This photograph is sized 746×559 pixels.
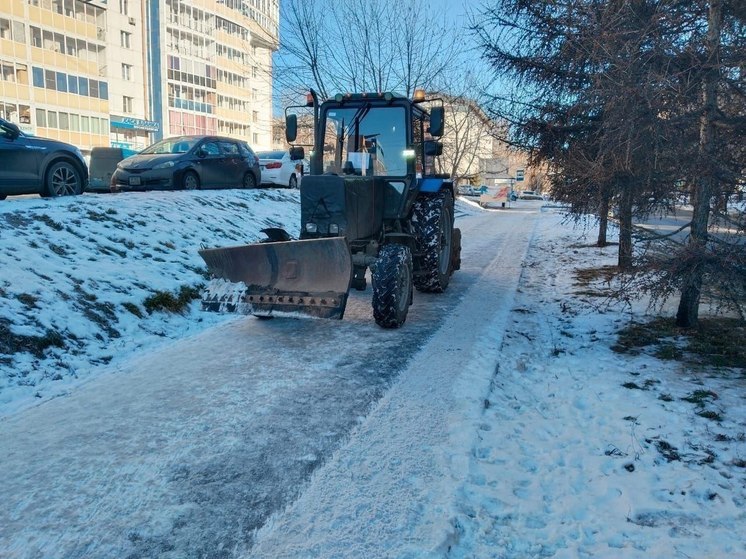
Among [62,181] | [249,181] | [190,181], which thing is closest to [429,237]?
[62,181]

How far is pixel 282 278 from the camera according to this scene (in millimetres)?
5973

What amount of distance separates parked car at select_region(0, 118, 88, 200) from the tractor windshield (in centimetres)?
547

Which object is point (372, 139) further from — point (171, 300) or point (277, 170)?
point (277, 170)

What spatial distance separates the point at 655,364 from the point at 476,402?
2.09 metres

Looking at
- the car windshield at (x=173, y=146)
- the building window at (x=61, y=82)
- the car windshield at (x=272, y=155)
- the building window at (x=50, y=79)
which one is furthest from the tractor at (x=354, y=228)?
the building window at (x=61, y=82)

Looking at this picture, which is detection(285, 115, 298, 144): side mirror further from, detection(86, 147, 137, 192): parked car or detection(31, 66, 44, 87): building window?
detection(31, 66, 44, 87): building window

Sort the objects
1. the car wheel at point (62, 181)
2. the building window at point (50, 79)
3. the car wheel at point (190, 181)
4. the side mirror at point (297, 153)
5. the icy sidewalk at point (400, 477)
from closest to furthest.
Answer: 1. the icy sidewalk at point (400, 477)
2. the side mirror at point (297, 153)
3. the car wheel at point (62, 181)
4. the car wheel at point (190, 181)
5. the building window at point (50, 79)

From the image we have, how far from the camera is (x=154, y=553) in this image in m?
2.55

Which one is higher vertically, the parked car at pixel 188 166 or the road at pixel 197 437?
the parked car at pixel 188 166

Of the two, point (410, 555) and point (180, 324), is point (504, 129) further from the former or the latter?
point (410, 555)

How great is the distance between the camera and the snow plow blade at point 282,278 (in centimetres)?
561

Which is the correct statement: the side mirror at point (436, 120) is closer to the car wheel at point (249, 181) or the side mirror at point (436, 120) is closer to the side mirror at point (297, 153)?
the side mirror at point (297, 153)

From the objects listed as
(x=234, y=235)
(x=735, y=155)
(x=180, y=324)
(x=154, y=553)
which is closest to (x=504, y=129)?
(x=735, y=155)

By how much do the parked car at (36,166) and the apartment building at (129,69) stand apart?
11513mm
